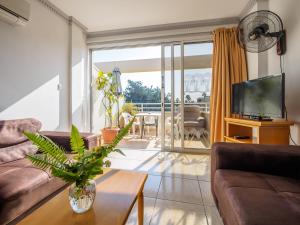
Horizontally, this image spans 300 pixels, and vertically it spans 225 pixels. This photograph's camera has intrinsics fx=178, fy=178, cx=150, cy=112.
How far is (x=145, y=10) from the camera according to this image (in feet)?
9.45

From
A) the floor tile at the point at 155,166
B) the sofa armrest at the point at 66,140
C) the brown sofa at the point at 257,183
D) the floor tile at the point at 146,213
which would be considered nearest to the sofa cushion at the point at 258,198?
the brown sofa at the point at 257,183

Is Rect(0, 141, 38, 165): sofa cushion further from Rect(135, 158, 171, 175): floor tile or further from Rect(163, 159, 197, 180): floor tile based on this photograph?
Rect(163, 159, 197, 180): floor tile

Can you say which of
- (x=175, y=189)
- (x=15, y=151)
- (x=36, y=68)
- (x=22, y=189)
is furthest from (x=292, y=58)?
(x=36, y=68)

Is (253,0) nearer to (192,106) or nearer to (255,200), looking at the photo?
(192,106)

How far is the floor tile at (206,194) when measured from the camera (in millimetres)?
1741

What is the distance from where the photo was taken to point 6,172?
4.58 ft

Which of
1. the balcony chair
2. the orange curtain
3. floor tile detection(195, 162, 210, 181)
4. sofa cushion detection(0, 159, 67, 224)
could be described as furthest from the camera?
the balcony chair

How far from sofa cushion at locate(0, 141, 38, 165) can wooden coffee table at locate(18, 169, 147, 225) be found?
1045mm

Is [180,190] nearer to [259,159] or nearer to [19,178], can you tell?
[259,159]

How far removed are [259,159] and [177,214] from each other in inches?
32.4

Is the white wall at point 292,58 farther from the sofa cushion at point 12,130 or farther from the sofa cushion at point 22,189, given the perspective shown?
the sofa cushion at point 12,130

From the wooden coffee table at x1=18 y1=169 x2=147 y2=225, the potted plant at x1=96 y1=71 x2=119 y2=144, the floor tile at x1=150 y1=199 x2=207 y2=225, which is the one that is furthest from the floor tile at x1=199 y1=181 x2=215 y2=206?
the potted plant at x1=96 y1=71 x2=119 y2=144

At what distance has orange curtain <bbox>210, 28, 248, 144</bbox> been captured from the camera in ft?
10.0

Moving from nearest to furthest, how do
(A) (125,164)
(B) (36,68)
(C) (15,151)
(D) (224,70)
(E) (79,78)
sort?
(C) (15,151) → (B) (36,68) → (A) (125,164) → (D) (224,70) → (E) (79,78)
